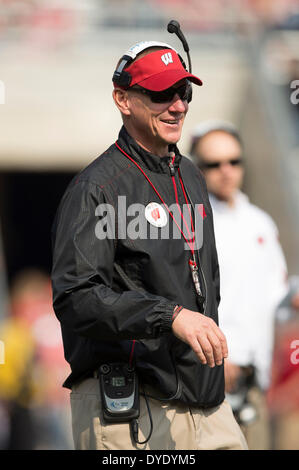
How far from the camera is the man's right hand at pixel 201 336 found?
8.25 ft

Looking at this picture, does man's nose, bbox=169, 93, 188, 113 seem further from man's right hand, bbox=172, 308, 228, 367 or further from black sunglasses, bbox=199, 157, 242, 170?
black sunglasses, bbox=199, 157, 242, 170

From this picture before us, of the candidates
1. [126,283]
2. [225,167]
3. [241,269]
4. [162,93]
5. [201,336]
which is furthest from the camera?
[225,167]

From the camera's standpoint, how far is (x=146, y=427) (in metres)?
2.86

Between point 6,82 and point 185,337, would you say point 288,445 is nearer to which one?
point 185,337

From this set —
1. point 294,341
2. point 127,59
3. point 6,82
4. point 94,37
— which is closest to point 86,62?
point 94,37

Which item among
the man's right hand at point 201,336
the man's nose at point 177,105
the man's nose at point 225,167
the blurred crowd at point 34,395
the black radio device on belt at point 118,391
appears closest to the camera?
the man's right hand at point 201,336

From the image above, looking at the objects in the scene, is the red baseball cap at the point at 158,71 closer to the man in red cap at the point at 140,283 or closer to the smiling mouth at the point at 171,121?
the man in red cap at the point at 140,283

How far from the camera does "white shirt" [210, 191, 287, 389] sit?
4.56 meters

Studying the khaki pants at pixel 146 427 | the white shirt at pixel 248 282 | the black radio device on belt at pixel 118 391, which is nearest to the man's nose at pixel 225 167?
the white shirt at pixel 248 282

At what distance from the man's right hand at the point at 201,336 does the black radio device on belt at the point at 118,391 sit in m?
0.34

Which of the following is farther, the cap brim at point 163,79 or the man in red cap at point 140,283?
the cap brim at point 163,79

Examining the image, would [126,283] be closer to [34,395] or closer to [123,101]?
[123,101]

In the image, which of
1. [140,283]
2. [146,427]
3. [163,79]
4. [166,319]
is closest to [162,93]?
[163,79]

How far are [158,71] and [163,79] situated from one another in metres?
0.04
